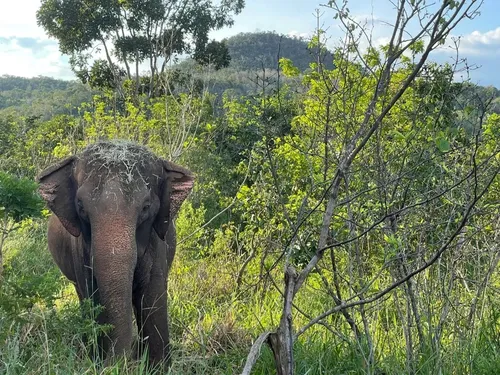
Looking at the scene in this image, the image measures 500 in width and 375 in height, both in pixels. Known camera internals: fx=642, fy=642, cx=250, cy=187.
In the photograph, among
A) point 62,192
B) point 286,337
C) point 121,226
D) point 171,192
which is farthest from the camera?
point 171,192

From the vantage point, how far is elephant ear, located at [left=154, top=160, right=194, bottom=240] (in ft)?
16.7

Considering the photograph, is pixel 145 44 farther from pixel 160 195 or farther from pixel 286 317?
pixel 286 317

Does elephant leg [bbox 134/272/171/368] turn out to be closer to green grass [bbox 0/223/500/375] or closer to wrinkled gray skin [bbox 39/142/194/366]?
wrinkled gray skin [bbox 39/142/194/366]

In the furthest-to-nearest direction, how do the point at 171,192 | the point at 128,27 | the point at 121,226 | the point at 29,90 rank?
the point at 29,90 < the point at 128,27 < the point at 171,192 < the point at 121,226

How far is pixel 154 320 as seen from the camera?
507cm

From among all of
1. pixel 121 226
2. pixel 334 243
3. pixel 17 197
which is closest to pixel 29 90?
pixel 121 226

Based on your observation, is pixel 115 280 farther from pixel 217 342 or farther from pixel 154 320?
pixel 217 342

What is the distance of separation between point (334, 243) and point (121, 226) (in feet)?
5.16

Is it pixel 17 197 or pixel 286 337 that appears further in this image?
pixel 17 197

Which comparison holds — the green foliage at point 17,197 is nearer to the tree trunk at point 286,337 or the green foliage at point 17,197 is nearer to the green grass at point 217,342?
the green grass at point 217,342

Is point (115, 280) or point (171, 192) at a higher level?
point (171, 192)

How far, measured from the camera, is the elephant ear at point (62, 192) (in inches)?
194

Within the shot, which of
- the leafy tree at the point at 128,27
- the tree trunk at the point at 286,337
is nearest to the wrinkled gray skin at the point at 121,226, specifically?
the tree trunk at the point at 286,337

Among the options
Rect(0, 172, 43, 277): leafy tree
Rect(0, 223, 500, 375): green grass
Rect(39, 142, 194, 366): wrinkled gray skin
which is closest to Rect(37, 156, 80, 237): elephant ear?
Rect(39, 142, 194, 366): wrinkled gray skin
